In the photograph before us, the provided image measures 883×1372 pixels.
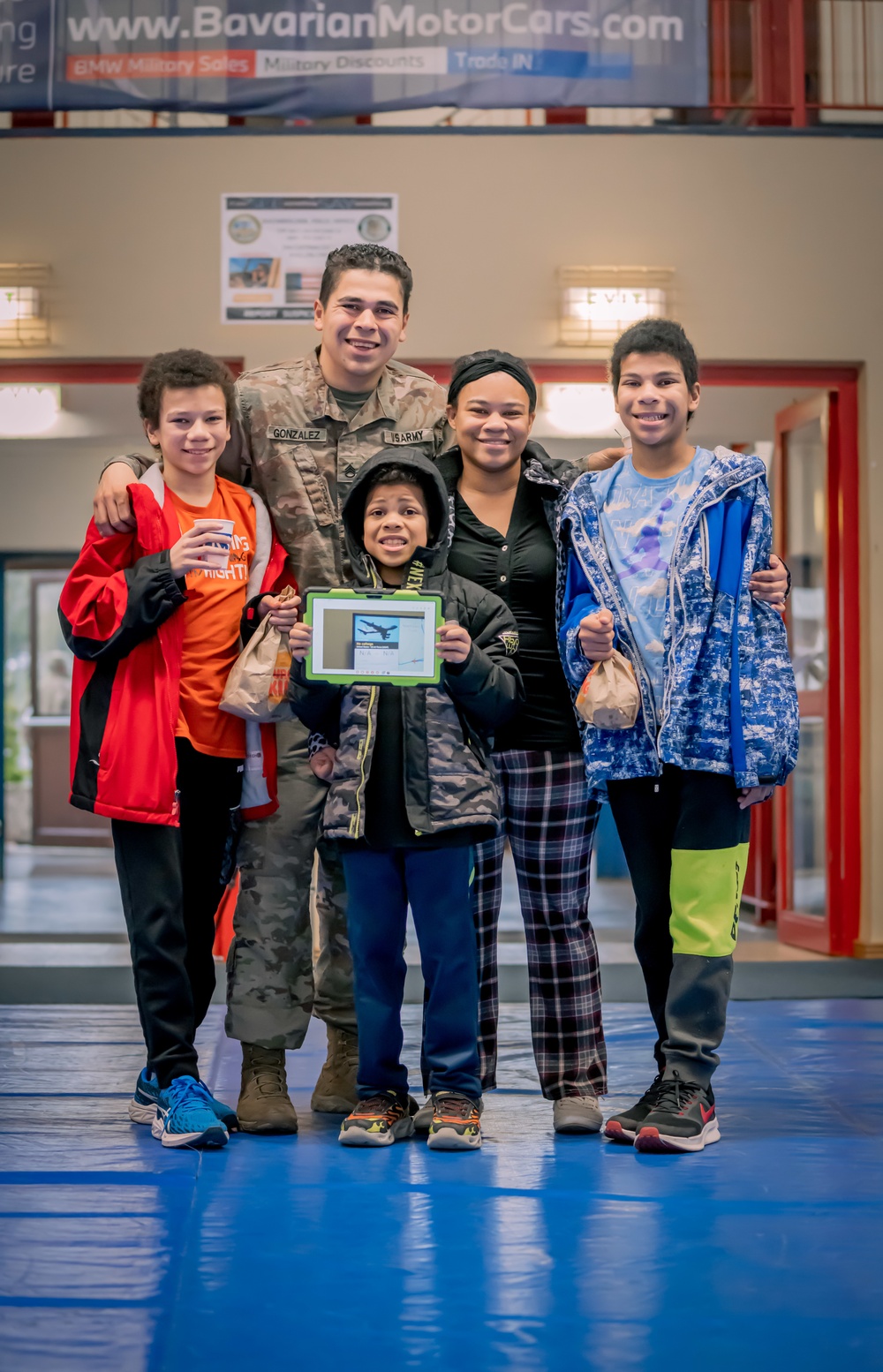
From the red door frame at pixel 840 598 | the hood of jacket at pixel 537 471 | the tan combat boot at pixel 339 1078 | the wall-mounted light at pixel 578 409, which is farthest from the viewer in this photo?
the wall-mounted light at pixel 578 409

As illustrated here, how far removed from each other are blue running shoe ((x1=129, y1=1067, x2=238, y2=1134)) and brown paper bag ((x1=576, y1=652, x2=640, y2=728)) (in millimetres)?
1118

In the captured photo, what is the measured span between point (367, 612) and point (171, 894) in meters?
0.72

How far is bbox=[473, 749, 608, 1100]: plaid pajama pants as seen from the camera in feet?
9.23

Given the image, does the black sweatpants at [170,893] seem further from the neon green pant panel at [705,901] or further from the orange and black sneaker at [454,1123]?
the neon green pant panel at [705,901]

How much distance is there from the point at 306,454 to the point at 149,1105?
1.45 metres

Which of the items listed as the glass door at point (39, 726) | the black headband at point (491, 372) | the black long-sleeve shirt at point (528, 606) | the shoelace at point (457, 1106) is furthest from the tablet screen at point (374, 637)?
the glass door at point (39, 726)

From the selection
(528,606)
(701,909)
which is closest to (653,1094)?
(701,909)

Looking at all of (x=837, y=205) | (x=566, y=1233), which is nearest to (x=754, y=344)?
(x=837, y=205)

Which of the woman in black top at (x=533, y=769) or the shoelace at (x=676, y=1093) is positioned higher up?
the woman in black top at (x=533, y=769)

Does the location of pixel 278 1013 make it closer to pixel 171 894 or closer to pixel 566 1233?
pixel 171 894

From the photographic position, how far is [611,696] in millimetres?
2605

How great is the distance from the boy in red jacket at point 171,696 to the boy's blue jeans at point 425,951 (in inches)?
13.9

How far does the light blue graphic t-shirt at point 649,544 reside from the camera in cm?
276

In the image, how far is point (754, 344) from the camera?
5391 millimetres
